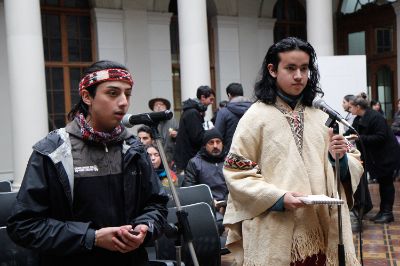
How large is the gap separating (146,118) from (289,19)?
12.0 meters

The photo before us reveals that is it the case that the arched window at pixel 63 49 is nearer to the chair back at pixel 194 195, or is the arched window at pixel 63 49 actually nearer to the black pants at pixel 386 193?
the black pants at pixel 386 193

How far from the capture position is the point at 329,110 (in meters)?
2.18

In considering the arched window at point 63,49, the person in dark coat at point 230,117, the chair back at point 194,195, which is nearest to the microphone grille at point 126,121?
the chair back at point 194,195

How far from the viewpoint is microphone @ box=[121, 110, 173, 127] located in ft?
7.07

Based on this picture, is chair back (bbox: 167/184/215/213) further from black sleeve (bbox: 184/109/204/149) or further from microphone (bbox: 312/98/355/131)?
microphone (bbox: 312/98/355/131)

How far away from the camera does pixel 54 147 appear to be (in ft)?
6.07

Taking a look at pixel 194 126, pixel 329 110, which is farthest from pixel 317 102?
pixel 194 126

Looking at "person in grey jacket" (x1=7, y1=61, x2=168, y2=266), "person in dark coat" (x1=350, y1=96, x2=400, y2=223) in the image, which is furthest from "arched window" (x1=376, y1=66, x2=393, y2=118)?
"person in grey jacket" (x1=7, y1=61, x2=168, y2=266)

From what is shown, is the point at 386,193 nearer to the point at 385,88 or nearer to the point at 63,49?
the point at 385,88

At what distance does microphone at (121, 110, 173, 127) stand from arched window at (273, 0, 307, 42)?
1165 cm

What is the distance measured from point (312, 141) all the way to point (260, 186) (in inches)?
12.4

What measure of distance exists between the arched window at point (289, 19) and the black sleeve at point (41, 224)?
12109 millimetres

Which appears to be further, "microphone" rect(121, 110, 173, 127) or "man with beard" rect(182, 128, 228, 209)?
"man with beard" rect(182, 128, 228, 209)

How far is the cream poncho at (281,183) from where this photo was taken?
2.16 m
